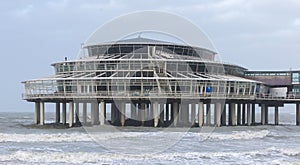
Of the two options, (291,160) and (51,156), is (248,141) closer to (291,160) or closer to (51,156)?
(291,160)

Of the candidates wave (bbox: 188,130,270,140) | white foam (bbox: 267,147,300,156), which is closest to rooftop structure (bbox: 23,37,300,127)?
wave (bbox: 188,130,270,140)

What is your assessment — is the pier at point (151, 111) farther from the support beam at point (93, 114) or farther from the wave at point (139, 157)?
the wave at point (139, 157)

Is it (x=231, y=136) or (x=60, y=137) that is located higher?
(x=60, y=137)

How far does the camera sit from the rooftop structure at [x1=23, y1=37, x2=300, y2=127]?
183 feet

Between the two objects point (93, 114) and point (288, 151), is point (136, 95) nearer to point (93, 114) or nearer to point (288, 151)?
point (93, 114)

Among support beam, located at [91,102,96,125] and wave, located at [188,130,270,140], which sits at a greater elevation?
support beam, located at [91,102,96,125]

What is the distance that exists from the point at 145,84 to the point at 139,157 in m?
25.4

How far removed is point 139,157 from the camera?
101 feet

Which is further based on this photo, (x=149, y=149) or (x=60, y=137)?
(x=60, y=137)

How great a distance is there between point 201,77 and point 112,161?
3065 centimetres

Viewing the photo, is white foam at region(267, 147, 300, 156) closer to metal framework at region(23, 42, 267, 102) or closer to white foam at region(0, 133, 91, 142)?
white foam at region(0, 133, 91, 142)

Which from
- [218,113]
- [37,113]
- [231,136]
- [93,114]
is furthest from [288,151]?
[37,113]

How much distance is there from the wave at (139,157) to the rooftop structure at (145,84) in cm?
2202

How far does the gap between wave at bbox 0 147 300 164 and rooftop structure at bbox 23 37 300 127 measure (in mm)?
22015
